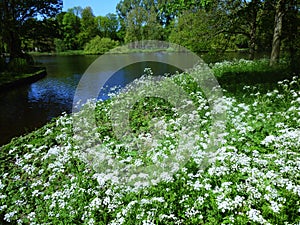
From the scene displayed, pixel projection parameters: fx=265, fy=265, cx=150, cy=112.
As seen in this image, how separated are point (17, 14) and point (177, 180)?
→ 34.1m

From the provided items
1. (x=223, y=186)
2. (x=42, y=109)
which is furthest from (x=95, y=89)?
(x=223, y=186)

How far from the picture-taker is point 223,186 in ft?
12.4

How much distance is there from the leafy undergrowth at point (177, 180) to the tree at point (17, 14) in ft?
87.1

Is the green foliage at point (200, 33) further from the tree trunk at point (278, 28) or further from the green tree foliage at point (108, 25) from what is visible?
the green tree foliage at point (108, 25)

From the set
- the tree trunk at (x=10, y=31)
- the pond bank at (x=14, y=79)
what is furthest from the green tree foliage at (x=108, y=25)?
the pond bank at (x=14, y=79)

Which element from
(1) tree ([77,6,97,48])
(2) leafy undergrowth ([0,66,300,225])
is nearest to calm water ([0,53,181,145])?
(2) leafy undergrowth ([0,66,300,225])

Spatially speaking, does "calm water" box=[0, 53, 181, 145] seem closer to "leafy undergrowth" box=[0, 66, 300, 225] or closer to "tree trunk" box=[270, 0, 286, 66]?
"leafy undergrowth" box=[0, 66, 300, 225]

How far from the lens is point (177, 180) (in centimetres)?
432

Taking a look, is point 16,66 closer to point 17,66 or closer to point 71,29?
point 17,66

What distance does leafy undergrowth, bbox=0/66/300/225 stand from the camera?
11.7 ft

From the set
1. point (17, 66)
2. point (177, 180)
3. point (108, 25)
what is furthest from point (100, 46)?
point (177, 180)

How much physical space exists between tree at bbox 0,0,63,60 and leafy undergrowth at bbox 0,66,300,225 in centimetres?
2656

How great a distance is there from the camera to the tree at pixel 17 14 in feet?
93.2

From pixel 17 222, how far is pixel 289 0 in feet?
49.5
